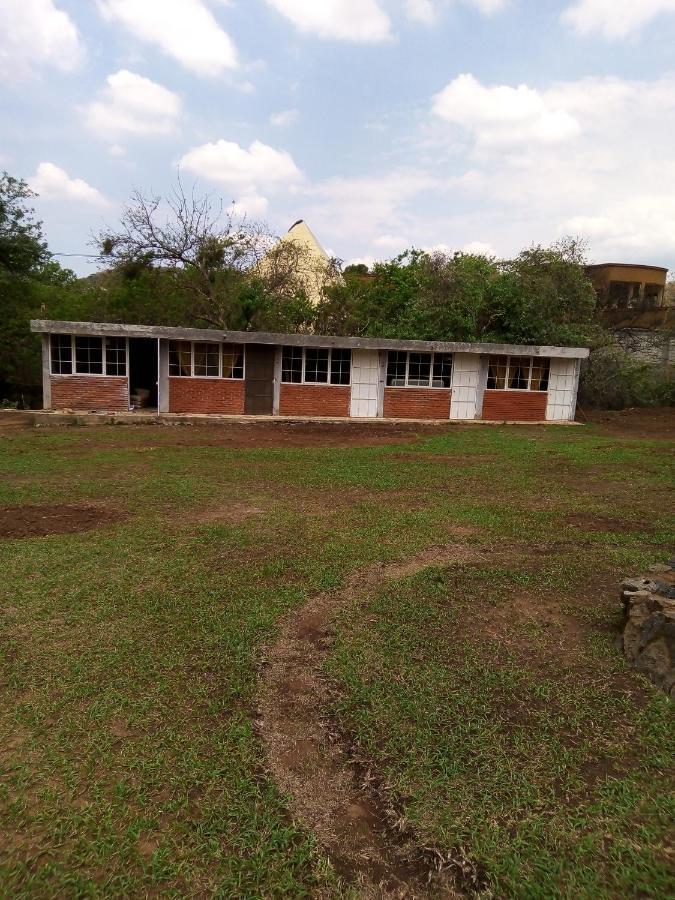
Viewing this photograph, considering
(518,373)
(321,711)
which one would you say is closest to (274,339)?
(518,373)

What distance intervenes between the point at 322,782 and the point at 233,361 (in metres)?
15.5

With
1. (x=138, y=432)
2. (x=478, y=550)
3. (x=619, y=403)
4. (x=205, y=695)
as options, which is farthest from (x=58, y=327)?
(x=619, y=403)

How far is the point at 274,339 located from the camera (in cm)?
1652

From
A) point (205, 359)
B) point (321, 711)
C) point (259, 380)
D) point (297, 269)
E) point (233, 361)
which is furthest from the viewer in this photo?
point (297, 269)

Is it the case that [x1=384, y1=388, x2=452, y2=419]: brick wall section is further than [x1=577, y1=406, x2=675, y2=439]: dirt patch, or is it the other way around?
[x1=384, y1=388, x2=452, y2=419]: brick wall section

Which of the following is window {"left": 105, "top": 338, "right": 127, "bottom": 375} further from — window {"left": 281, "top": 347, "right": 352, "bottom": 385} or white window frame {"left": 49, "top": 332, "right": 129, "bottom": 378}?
window {"left": 281, "top": 347, "right": 352, "bottom": 385}

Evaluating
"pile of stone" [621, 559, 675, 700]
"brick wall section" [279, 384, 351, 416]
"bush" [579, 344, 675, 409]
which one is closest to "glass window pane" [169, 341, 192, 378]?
"brick wall section" [279, 384, 351, 416]

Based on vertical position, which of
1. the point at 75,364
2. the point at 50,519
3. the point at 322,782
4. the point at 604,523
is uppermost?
the point at 75,364

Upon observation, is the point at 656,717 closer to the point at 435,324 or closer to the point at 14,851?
the point at 14,851

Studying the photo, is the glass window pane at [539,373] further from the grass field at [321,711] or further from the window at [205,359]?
the grass field at [321,711]

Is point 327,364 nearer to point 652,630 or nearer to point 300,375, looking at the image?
point 300,375

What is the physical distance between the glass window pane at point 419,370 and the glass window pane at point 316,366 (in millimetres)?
2668

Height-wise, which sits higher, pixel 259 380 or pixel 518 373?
pixel 518 373

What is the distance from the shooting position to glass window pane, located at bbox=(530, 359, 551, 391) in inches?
744
